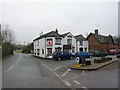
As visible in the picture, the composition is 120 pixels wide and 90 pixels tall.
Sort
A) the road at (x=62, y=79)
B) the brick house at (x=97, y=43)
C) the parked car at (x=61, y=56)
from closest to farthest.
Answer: the road at (x=62, y=79)
the parked car at (x=61, y=56)
the brick house at (x=97, y=43)

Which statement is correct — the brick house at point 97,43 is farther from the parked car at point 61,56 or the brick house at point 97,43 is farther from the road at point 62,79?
the road at point 62,79

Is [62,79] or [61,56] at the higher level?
[61,56]

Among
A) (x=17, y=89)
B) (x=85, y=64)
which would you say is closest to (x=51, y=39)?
(x=85, y=64)

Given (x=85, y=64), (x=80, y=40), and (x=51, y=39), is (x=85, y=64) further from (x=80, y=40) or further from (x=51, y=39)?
(x=80, y=40)

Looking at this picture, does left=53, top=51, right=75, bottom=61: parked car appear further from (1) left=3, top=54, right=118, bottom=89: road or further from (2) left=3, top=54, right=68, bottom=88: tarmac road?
(1) left=3, top=54, right=118, bottom=89: road

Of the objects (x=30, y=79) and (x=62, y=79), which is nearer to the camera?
(x=30, y=79)

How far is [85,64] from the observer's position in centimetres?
1431

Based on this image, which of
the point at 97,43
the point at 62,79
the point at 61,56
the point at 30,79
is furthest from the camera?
the point at 97,43

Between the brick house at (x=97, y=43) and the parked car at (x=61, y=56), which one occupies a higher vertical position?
the brick house at (x=97, y=43)

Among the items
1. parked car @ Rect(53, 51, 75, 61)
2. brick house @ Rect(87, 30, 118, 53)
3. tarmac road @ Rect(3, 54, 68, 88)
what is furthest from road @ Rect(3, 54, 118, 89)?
brick house @ Rect(87, 30, 118, 53)

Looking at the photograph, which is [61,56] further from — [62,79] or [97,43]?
[97,43]

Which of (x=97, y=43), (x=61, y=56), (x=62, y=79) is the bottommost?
(x=62, y=79)

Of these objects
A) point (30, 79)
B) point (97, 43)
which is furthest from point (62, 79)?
point (97, 43)

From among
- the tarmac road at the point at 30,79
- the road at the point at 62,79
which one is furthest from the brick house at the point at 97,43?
the tarmac road at the point at 30,79
